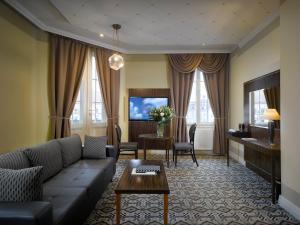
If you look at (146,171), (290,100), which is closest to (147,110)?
(146,171)

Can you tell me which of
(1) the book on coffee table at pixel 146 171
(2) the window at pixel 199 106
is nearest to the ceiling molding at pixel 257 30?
(2) the window at pixel 199 106

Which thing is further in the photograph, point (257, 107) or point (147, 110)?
point (147, 110)

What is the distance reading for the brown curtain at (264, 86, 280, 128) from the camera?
4023mm

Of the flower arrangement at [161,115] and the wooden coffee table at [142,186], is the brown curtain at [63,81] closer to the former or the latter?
the flower arrangement at [161,115]

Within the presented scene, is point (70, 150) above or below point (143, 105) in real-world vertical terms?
below

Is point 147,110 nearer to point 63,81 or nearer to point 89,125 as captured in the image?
point 89,125

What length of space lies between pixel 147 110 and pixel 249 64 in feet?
9.70

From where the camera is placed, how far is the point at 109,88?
6379 mm

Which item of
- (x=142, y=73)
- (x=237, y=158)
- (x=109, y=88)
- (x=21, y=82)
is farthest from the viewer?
(x=142, y=73)

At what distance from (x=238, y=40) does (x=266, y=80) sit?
71.8 inches

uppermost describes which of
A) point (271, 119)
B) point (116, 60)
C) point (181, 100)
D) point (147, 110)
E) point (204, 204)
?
point (116, 60)

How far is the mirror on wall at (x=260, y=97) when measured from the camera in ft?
13.5

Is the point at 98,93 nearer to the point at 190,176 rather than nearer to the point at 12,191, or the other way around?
the point at 190,176

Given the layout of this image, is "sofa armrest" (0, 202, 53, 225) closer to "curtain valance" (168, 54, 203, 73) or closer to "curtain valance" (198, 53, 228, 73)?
"curtain valance" (168, 54, 203, 73)
